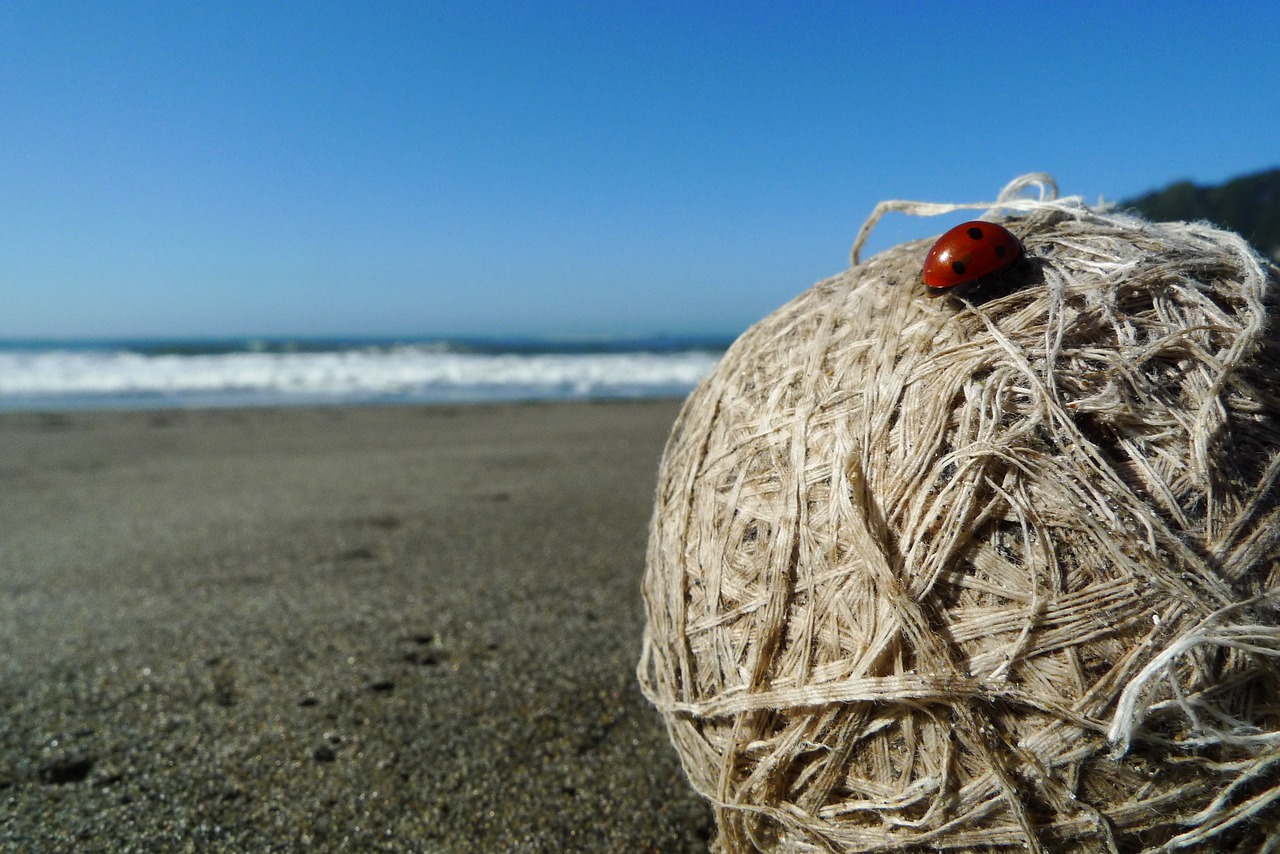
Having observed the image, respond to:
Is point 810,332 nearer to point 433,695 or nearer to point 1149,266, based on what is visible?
point 1149,266

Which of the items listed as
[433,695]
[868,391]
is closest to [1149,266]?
[868,391]

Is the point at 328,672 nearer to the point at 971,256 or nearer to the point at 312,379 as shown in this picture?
the point at 971,256

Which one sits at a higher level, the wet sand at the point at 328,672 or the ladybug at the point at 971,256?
the ladybug at the point at 971,256

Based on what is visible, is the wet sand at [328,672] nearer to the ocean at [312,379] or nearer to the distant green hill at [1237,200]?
the ocean at [312,379]

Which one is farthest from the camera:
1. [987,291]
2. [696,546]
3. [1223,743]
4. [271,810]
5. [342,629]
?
[342,629]

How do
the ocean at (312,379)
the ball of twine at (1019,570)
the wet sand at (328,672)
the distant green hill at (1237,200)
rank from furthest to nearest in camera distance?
the distant green hill at (1237,200)
the ocean at (312,379)
the wet sand at (328,672)
the ball of twine at (1019,570)

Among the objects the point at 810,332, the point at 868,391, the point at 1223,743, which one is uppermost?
the point at 810,332

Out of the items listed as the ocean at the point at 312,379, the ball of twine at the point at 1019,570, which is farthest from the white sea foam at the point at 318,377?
the ball of twine at the point at 1019,570

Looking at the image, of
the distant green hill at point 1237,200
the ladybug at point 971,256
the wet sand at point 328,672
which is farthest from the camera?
the distant green hill at point 1237,200
